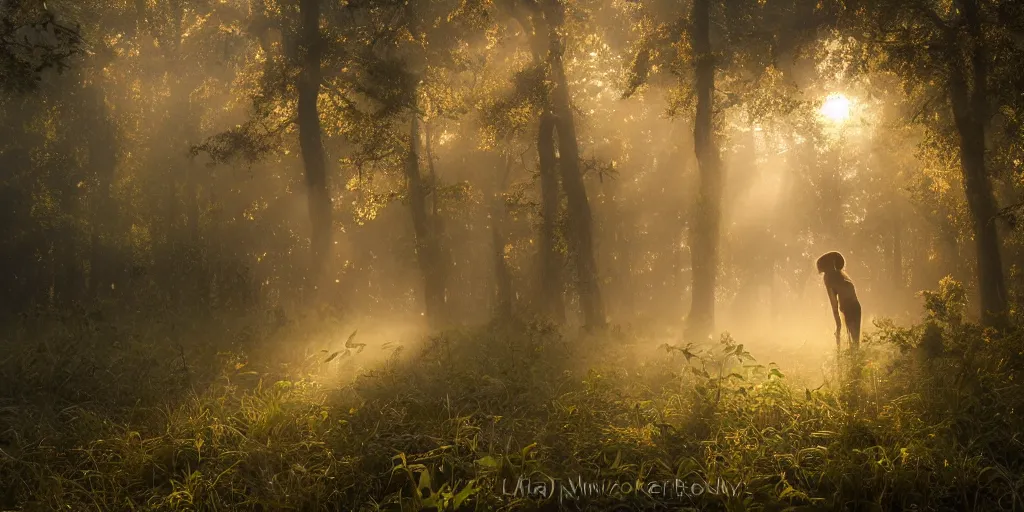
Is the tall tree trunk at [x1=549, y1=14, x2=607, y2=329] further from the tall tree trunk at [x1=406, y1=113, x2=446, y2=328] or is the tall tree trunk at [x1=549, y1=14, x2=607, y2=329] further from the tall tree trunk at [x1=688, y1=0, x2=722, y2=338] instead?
the tall tree trunk at [x1=406, y1=113, x2=446, y2=328]

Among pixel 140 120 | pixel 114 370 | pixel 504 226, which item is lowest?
pixel 114 370

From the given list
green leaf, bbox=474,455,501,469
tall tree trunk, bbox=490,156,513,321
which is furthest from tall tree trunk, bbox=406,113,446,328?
green leaf, bbox=474,455,501,469

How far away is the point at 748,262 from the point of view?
51.8 m

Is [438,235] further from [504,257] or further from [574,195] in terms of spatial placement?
[574,195]

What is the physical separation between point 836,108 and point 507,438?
31.1 meters

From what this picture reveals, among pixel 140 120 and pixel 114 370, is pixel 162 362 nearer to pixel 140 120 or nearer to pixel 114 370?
pixel 114 370

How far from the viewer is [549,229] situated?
2206 cm

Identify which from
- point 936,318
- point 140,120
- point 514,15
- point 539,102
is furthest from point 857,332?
point 140,120

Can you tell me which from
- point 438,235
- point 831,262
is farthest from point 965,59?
point 438,235

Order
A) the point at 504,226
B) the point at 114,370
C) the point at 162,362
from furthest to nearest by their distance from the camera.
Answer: the point at 504,226 → the point at 162,362 → the point at 114,370

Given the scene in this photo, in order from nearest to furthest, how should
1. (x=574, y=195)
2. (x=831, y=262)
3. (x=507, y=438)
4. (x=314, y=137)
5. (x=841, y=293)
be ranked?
(x=507, y=438) < (x=841, y=293) < (x=831, y=262) < (x=574, y=195) < (x=314, y=137)

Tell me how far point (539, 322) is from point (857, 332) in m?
7.55

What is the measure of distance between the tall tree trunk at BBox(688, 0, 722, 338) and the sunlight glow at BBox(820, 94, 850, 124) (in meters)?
11.6

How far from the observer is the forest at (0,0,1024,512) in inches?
260
